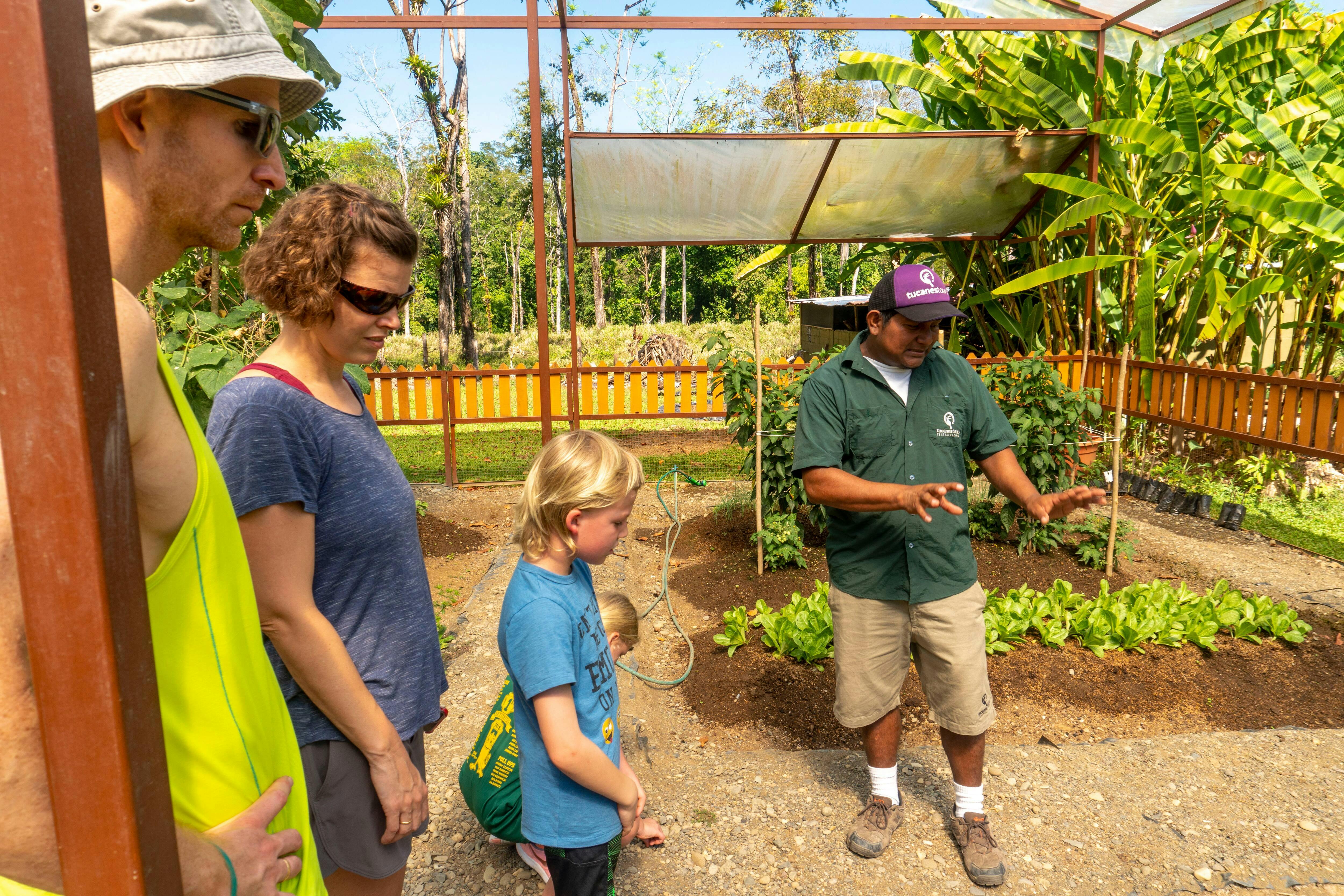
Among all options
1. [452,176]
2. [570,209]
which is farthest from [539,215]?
[452,176]

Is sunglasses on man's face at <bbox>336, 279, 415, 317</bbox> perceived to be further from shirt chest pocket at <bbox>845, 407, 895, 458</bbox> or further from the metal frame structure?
shirt chest pocket at <bbox>845, 407, 895, 458</bbox>

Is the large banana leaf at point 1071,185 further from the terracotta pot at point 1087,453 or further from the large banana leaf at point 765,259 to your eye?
the large banana leaf at point 765,259

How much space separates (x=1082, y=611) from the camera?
4543 mm

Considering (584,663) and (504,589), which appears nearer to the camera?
(584,663)

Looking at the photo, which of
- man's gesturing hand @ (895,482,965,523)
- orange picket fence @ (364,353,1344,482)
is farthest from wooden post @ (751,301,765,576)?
man's gesturing hand @ (895,482,965,523)

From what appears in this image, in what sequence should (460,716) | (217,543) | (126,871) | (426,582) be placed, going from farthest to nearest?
(460,716), (426,582), (217,543), (126,871)

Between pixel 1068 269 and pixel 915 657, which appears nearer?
pixel 915 657

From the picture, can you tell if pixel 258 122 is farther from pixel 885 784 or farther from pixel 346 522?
pixel 885 784

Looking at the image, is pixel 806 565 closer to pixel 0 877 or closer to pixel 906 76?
pixel 0 877

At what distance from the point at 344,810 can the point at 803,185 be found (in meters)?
7.81

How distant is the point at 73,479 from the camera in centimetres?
50

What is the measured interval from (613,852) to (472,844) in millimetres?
1106

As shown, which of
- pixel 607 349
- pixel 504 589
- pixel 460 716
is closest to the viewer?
pixel 460 716

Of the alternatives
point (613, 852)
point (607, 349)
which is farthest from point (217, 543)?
point (607, 349)
